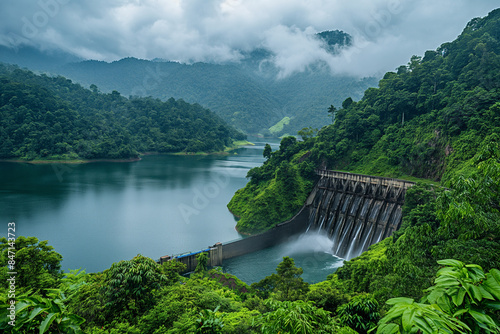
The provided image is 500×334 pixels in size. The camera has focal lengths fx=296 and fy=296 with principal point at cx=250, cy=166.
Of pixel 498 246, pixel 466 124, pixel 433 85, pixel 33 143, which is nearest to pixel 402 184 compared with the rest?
pixel 466 124

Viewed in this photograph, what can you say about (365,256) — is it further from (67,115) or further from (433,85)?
(67,115)

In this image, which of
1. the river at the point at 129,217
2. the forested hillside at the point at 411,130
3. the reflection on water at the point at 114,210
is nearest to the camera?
the forested hillside at the point at 411,130

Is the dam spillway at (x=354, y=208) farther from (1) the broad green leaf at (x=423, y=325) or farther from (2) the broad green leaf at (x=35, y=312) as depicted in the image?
(2) the broad green leaf at (x=35, y=312)

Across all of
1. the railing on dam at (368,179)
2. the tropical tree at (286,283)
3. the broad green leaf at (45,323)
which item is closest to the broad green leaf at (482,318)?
the broad green leaf at (45,323)

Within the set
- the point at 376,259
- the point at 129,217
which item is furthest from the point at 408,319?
the point at 129,217

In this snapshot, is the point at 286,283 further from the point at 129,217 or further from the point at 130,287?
the point at 129,217
